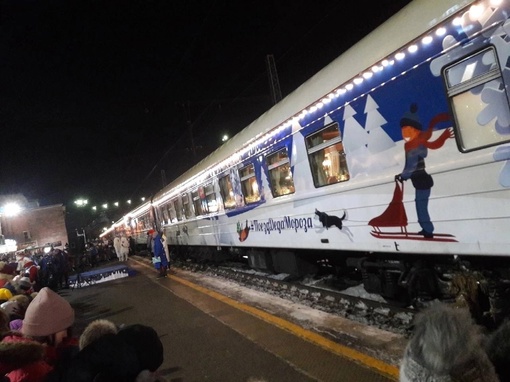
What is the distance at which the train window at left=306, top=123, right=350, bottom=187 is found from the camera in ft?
17.2

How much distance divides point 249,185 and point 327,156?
276cm

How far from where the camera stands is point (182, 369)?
432cm

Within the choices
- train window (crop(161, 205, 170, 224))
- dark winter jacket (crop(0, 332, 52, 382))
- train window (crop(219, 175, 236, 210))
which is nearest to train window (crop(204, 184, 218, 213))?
train window (crop(219, 175, 236, 210))

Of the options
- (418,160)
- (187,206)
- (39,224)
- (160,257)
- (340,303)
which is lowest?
(340,303)

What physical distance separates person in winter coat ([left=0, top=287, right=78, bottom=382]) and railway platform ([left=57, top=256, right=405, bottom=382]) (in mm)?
1300

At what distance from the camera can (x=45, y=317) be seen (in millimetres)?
2703

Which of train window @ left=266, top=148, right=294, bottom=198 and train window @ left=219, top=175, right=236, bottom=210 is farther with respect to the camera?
train window @ left=219, top=175, right=236, bottom=210

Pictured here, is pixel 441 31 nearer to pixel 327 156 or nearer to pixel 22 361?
pixel 327 156

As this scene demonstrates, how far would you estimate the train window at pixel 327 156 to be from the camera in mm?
5242

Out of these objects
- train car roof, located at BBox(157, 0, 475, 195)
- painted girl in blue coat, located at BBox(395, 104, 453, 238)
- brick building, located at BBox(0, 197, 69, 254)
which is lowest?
painted girl in blue coat, located at BBox(395, 104, 453, 238)

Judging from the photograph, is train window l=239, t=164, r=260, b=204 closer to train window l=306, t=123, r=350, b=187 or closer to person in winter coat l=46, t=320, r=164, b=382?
train window l=306, t=123, r=350, b=187

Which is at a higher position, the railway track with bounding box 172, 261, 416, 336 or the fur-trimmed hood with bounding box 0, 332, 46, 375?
the fur-trimmed hood with bounding box 0, 332, 46, 375

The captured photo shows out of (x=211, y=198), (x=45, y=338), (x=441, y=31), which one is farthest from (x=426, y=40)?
(x=211, y=198)

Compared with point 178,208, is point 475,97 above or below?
below
